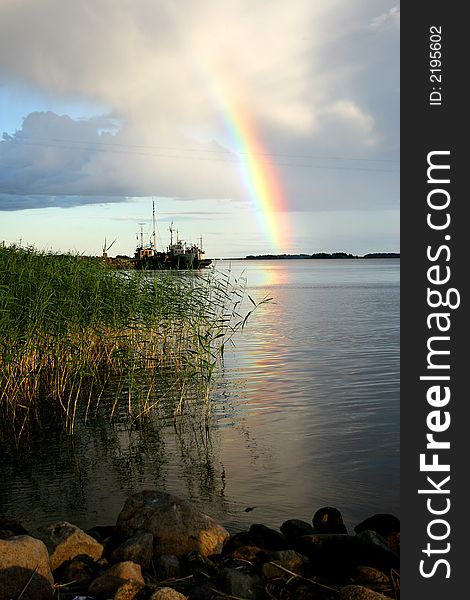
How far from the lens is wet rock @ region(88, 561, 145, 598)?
23.2 feet

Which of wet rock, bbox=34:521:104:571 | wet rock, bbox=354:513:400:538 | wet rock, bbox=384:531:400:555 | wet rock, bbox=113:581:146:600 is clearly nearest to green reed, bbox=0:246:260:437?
wet rock, bbox=354:513:400:538

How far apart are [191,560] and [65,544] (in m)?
1.58

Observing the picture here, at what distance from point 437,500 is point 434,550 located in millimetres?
409

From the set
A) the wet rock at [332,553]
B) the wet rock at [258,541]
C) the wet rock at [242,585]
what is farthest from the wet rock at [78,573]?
the wet rock at [332,553]

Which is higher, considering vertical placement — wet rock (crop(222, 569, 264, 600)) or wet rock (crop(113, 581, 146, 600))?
wet rock (crop(113, 581, 146, 600))

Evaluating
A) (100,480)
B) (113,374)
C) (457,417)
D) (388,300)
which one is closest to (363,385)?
(113,374)

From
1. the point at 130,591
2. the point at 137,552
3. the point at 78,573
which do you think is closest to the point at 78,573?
the point at 78,573

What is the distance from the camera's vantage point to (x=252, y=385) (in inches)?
866

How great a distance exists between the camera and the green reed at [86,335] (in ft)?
55.6

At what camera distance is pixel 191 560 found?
8.13 m

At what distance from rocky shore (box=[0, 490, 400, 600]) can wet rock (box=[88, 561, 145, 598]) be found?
0.01 m

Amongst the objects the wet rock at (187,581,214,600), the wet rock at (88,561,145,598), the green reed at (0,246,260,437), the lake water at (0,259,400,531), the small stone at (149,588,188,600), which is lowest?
the lake water at (0,259,400,531)

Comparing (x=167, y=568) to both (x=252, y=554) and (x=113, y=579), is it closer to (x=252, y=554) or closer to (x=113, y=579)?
(x=113, y=579)

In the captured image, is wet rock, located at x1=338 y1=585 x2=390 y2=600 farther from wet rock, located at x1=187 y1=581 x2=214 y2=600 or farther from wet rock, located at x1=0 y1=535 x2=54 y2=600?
wet rock, located at x1=0 y1=535 x2=54 y2=600
